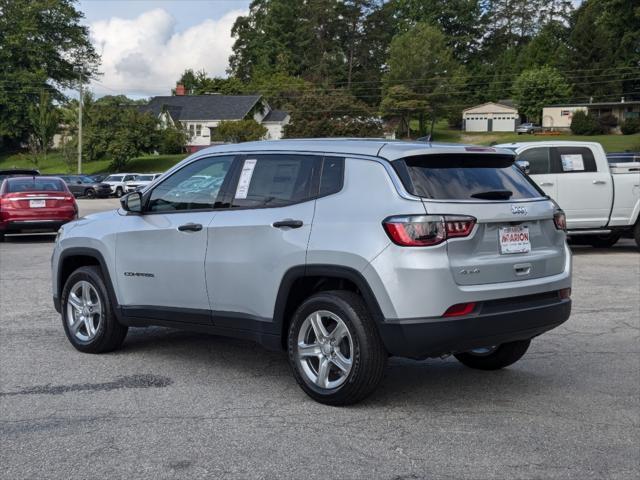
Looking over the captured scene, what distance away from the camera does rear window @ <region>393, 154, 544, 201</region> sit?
5297mm

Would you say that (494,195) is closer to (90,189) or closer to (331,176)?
(331,176)

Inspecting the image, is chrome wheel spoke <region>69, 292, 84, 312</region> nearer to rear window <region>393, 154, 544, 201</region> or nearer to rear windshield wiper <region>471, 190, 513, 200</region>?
rear window <region>393, 154, 544, 201</region>

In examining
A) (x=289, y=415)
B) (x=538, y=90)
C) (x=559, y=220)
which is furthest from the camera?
(x=538, y=90)

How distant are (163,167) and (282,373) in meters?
68.8

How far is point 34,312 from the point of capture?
9.27 metres

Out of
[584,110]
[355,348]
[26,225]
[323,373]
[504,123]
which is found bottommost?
[323,373]

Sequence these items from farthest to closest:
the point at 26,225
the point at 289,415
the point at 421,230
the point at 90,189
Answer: the point at 90,189
the point at 26,225
the point at 289,415
the point at 421,230

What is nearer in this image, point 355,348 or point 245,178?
point 355,348

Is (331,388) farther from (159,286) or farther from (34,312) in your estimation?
(34,312)

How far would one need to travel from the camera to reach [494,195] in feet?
18.0

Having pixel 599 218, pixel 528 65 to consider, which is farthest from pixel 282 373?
pixel 528 65

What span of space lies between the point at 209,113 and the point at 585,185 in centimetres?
7959

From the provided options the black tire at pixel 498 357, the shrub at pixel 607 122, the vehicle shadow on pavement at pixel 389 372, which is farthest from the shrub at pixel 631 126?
the black tire at pixel 498 357

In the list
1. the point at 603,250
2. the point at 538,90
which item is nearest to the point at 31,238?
the point at 603,250
